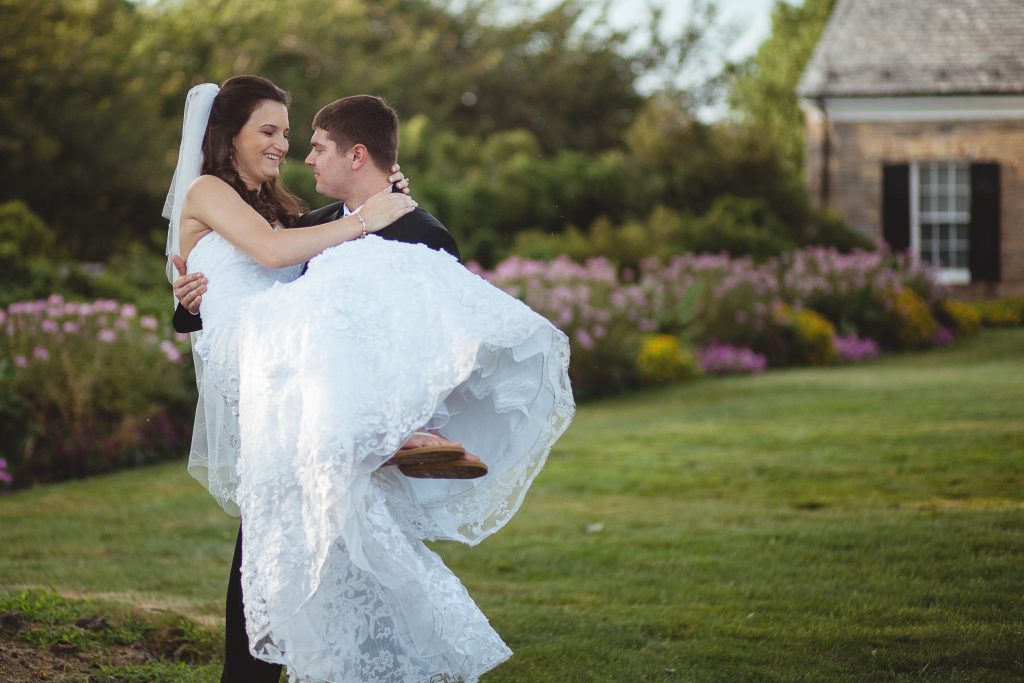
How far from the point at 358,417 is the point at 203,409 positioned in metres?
0.77

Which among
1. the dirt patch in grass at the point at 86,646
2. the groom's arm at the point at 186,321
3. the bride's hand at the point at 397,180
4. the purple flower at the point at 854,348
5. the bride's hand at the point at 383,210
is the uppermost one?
the bride's hand at the point at 397,180

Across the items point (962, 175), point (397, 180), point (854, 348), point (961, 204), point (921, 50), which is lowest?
point (854, 348)

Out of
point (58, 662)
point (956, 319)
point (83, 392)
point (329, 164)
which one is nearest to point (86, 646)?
point (58, 662)

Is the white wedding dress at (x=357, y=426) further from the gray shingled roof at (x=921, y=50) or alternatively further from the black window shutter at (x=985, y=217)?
the black window shutter at (x=985, y=217)

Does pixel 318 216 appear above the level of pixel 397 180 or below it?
below

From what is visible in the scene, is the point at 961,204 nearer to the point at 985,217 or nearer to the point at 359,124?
the point at 985,217

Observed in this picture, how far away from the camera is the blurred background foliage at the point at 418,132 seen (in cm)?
1470

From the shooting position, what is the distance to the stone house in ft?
65.1

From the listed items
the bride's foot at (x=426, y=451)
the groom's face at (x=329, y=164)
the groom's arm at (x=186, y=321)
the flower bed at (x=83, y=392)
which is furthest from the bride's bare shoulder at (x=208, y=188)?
the flower bed at (x=83, y=392)

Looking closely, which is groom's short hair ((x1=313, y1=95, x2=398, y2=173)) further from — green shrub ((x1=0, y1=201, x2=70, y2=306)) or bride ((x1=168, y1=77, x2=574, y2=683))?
green shrub ((x1=0, y1=201, x2=70, y2=306))

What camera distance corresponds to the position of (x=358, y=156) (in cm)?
341

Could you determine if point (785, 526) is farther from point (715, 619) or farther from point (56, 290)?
point (56, 290)

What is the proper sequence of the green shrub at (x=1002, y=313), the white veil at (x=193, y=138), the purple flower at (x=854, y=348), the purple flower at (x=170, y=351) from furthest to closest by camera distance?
the green shrub at (x=1002, y=313), the purple flower at (x=854, y=348), the purple flower at (x=170, y=351), the white veil at (x=193, y=138)

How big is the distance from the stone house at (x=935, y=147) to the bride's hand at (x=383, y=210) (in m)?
17.9
